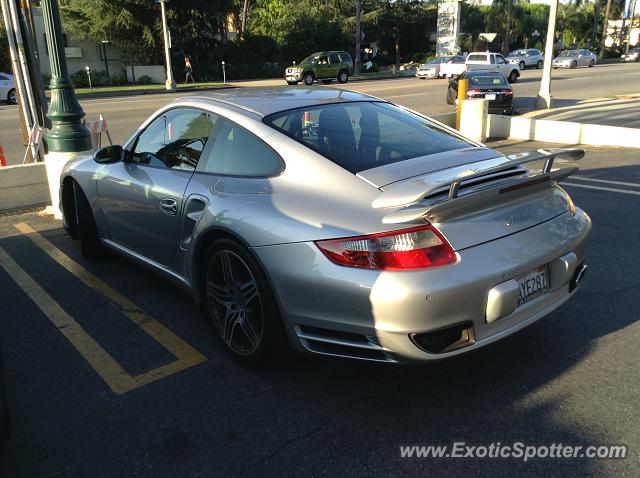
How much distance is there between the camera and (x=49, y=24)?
6.20 m

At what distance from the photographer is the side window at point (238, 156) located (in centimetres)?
322

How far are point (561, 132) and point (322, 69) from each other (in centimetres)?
2283

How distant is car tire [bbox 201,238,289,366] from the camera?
296cm

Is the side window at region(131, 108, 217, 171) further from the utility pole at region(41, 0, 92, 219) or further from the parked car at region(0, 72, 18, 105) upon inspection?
the parked car at region(0, 72, 18, 105)

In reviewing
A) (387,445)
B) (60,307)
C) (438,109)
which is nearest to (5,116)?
(438,109)

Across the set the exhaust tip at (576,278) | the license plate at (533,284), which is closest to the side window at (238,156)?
the license plate at (533,284)

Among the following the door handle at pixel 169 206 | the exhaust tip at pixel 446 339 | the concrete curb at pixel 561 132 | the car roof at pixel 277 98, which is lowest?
the concrete curb at pixel 561 132

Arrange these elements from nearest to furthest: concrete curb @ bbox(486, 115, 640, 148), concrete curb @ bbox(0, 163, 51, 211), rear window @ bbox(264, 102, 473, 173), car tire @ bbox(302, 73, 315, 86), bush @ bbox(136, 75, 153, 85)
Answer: rear window @ bbox(264, 102, 473, 173) → concrete curb @ bbox(0, 163, 51, 211) → concrete curb @ bbox(486, 115, 640, 148) → car tire @ bbox(302, 73, 315, 86) → bush @ bbox(136, 75, 153, 85)

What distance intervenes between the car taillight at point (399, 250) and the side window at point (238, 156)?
2.52 ft

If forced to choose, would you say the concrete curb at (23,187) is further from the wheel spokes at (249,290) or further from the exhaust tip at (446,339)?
the exhaust tip at (446,339)

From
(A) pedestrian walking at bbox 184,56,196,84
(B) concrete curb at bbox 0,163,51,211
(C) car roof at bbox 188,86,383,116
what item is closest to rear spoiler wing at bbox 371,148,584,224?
(C) car roof at bbox 188,86,383,116

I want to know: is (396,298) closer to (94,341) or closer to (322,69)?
(94,341)

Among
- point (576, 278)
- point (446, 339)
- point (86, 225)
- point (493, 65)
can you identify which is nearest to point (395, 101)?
point (493, 65)

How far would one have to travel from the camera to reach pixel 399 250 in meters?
2.57
